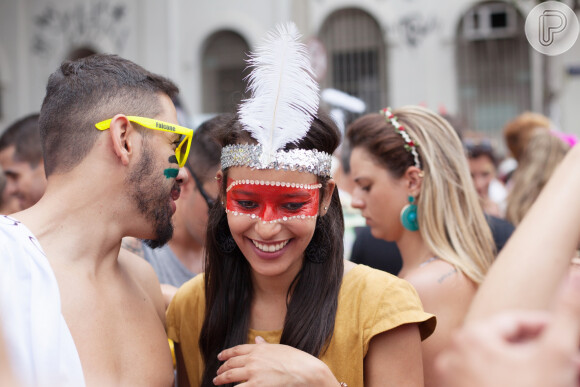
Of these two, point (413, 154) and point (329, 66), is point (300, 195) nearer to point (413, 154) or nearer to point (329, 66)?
point (413, 154)

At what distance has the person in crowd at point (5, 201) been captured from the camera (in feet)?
12.5

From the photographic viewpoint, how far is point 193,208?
11.3 ft

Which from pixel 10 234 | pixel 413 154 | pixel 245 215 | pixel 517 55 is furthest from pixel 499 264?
pixel 517 55

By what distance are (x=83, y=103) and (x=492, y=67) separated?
10.9m

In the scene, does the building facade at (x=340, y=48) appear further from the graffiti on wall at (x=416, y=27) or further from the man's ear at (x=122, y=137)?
the man's ear at (x=122, y=137)

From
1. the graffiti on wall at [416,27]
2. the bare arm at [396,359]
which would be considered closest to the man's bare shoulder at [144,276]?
the bare arm at [396,359]

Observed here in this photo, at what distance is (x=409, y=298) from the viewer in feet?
6.89

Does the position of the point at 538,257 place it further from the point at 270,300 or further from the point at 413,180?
the point at 413,180

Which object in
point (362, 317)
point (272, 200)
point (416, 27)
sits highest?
point (416, 27)

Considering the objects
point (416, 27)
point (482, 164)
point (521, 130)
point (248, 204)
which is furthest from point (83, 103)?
point (416, 27)

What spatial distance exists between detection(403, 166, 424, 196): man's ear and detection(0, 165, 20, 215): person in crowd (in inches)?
96.4

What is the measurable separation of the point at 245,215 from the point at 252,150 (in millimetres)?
226

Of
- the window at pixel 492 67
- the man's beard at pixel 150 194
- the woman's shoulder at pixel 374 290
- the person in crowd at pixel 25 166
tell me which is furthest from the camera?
the window at pixel 492 67

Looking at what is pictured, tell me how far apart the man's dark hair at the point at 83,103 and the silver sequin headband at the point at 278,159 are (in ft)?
1.13
